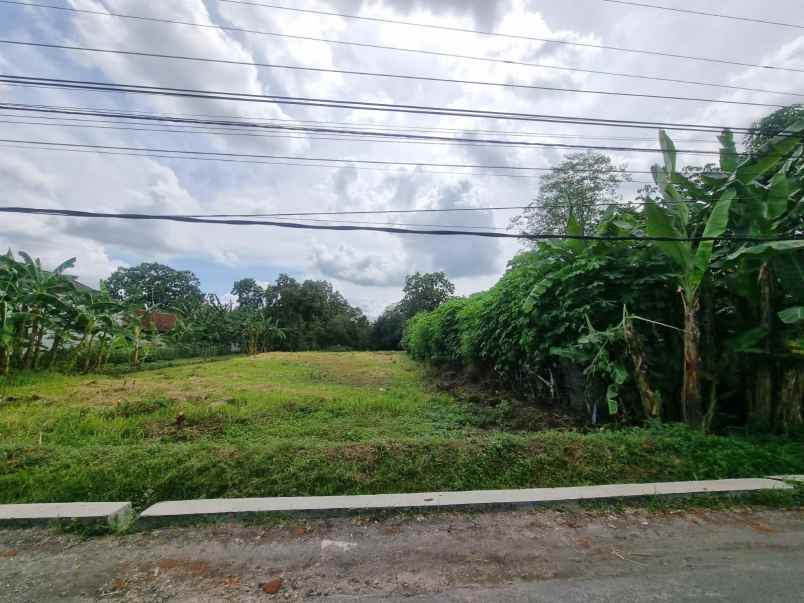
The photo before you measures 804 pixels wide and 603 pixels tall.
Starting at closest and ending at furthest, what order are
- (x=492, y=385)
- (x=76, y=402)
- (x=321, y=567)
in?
1. (x=321, y=567)
2. (x=76, y=402)
3. (x=492, y=385)

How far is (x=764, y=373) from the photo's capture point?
495cm

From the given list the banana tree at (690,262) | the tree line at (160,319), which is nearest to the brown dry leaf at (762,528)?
the banana tree at (690,262)

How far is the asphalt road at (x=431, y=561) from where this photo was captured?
219 centimetres

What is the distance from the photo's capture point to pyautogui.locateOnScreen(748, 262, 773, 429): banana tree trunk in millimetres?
4840

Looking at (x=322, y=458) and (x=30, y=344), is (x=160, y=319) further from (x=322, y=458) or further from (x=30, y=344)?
Answer: (x=322, y=458)

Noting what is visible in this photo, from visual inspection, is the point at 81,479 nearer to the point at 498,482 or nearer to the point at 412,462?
the point at 412,462

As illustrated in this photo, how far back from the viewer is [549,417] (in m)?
Result: 6.07

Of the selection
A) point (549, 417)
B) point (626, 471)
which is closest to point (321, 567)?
point (626, 471)

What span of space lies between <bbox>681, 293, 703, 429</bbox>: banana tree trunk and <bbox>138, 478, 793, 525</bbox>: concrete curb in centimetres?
125

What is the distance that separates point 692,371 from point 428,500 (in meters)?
3.96

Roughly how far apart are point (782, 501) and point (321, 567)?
411 cm

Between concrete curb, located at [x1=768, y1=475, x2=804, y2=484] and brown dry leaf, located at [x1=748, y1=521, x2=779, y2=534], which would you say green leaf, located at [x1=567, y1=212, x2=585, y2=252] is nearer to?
concrete curb, located at [x1=768, y1=475, x2=804, y2=484]

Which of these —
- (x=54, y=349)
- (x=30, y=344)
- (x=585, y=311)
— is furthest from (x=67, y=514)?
(x=54, y=349)

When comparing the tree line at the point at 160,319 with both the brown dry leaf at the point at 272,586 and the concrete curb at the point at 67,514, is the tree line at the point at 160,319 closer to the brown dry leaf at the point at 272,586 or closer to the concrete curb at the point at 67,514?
the concrete curb at the point at 67,514
